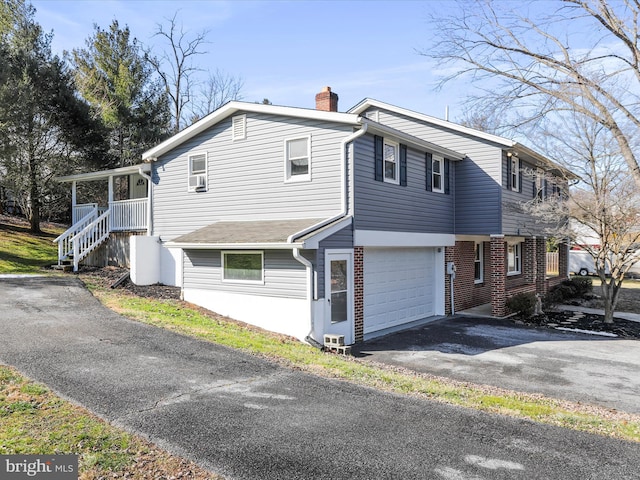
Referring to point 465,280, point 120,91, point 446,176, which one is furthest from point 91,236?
point 465,280

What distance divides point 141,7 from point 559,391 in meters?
14.5

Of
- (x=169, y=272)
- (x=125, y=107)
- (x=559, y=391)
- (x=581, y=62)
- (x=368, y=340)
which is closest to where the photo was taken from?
(x=559, y=391)

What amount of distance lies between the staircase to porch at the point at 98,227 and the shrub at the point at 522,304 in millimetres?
13539

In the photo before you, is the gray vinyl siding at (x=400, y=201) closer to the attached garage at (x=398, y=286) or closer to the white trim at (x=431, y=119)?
the attached garage at (x=398, y=286)

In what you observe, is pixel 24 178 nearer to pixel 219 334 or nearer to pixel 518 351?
pixel 219 334

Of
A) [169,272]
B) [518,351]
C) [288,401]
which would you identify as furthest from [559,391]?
[169,272]

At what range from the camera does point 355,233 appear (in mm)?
11711

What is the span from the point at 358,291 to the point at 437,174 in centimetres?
595

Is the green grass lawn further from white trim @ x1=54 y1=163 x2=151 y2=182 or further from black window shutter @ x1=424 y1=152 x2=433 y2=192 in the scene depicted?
black window shutter @ x1=424 y1=152 x2=433 y2=192

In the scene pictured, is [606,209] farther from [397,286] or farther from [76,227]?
[76,227]

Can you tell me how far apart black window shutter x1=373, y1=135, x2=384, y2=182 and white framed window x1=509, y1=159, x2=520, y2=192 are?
6807 millimetres

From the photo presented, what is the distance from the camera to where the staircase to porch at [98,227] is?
17.1 m

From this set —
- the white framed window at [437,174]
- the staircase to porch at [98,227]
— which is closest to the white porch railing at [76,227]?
the staircase to porch at [98,227]

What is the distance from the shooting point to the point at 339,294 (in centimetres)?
1160
